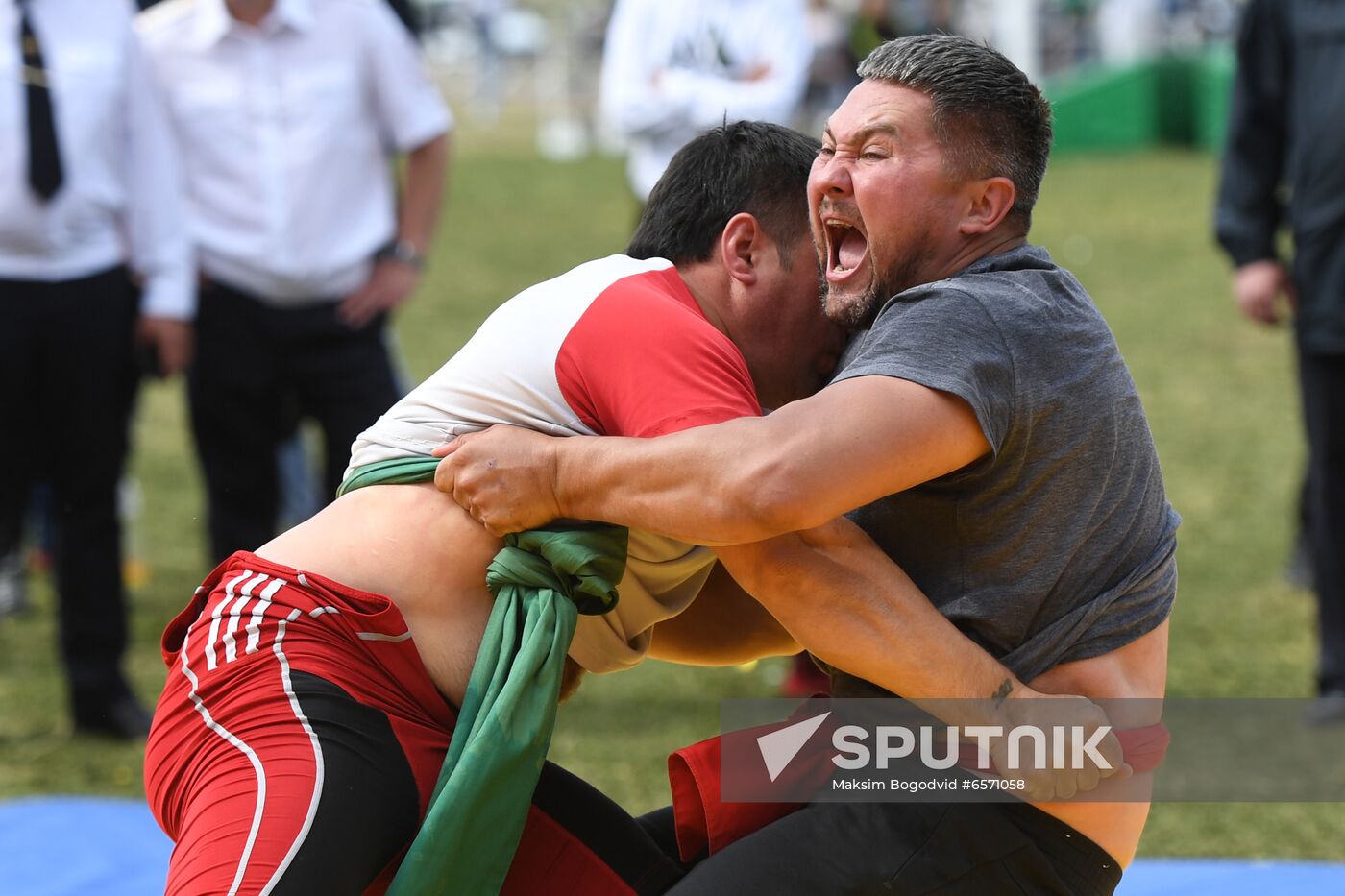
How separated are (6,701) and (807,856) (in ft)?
13.5

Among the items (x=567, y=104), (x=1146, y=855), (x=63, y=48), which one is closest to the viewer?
(x=1146, y=855)

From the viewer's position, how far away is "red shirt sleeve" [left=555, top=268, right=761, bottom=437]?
2221 millimetres

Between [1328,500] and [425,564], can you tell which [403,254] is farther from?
[425,564]

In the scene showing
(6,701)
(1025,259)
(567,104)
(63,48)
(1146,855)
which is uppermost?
(1025,259)

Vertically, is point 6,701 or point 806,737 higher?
point 806,737

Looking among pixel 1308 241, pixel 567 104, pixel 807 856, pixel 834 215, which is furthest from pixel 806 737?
pixel 567 104

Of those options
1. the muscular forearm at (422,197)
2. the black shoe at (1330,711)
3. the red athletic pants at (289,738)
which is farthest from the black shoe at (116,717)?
the black shoe at (1330,711)

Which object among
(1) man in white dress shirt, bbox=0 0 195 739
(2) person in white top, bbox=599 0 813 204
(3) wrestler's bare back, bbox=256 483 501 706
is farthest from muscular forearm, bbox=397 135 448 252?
(3) wrestler's bare back, bbox=256 483 501 706

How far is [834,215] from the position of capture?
2379 millimetres

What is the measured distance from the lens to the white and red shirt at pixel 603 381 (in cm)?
224

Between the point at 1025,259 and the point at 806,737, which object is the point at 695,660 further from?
the point at 1025,259

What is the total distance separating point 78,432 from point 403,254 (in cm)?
121

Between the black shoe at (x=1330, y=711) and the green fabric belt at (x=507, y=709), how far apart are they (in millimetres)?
3536

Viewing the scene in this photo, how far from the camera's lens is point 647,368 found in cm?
225
